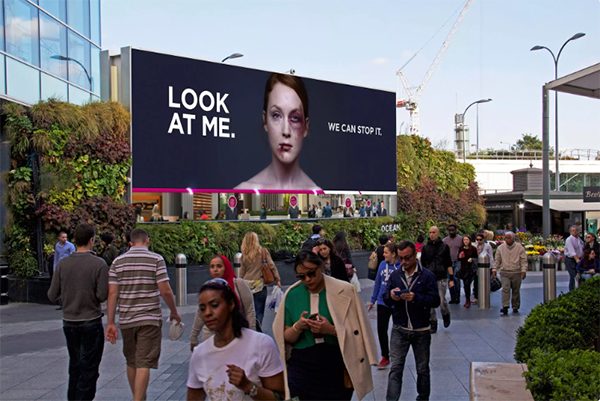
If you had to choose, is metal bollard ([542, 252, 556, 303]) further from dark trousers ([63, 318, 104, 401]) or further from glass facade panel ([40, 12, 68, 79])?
glass facade panel ([40, 12, 68, 79])

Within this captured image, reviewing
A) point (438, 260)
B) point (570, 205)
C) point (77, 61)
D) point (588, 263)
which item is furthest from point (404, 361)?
point (570, 205)

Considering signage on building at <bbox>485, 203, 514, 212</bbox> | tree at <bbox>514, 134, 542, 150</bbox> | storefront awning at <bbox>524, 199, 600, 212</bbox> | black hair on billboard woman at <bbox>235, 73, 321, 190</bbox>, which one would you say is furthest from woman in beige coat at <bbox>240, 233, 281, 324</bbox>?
tree at <bbox>514, 134, 542, 150</bbox>

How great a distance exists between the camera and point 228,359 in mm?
A: 3256

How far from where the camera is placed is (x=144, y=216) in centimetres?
1720

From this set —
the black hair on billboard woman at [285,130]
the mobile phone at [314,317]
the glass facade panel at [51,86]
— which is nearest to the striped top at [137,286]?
the mobile phone at [314,317]

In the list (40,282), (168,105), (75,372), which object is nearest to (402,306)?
(75,372)

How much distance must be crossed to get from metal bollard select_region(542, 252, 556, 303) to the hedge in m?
4.07

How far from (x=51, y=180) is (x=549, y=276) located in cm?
1111

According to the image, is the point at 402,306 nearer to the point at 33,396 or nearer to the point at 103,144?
the point at 33,396

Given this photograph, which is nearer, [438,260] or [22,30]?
[438,260]

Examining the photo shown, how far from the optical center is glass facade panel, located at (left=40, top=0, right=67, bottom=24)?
20234 millimetres

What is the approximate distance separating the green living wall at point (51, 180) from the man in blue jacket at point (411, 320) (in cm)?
1006

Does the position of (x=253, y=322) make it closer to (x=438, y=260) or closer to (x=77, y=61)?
(x=438, y=260)

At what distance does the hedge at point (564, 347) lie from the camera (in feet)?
12.3
